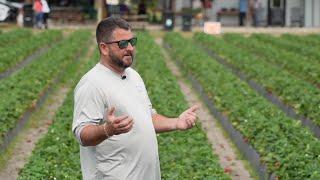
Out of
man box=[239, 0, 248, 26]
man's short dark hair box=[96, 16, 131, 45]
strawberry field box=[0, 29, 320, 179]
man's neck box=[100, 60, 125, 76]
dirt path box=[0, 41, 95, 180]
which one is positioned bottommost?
dirt path box=[0, 41, 95, 180]

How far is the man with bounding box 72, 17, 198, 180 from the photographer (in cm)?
427

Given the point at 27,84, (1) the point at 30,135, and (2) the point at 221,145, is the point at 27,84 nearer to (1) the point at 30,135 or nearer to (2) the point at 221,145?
(1) the point at 30,135

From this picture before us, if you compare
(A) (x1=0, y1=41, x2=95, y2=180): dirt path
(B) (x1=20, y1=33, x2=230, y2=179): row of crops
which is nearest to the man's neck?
(B) (x1=20, y1=33, x2=230, y2=179): row of crops

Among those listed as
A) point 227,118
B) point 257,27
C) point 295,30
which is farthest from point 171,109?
point 257,27

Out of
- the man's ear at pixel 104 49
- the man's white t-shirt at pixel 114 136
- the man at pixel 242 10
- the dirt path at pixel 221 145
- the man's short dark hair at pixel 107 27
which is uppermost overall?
the man's short dark hair at pixel 107 27

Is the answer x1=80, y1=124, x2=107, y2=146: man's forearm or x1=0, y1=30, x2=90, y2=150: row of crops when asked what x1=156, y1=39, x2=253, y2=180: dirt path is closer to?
x1=0, y1=30, x2=90, y2=150: row of crops

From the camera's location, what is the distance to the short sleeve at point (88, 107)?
13.9 feet

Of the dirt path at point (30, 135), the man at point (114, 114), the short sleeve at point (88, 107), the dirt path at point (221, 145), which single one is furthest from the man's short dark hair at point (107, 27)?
the dirt path at point (221, 145)

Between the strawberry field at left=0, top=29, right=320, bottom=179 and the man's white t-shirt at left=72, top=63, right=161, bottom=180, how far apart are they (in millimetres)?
3240

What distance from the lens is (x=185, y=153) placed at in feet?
29.0

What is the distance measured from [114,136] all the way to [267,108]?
763 cm

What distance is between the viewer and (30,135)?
1189 centimetres

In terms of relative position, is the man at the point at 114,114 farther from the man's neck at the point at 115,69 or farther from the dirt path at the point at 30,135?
the dirt path at the point at 30,135

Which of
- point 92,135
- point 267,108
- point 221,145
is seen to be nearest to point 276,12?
point 267,108
